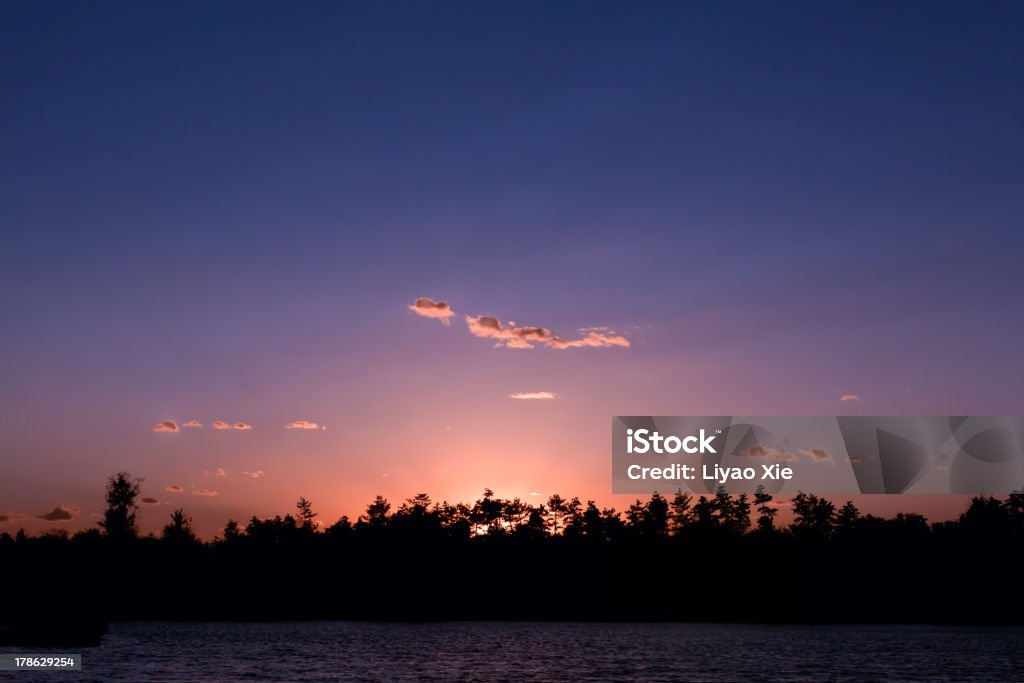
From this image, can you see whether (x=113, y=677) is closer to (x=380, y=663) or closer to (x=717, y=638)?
(x=380, y=663)

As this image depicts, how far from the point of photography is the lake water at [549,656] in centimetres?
8206

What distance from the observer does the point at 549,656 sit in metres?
105

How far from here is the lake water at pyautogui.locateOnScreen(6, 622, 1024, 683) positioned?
8206 centimetres

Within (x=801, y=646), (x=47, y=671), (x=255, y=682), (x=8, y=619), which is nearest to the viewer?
(x=255, y=682)

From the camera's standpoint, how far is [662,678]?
80.2 meters

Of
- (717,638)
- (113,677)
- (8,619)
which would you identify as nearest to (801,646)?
(717,638)

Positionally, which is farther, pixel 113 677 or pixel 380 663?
pixel 380 663

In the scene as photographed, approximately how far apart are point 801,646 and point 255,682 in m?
77.6

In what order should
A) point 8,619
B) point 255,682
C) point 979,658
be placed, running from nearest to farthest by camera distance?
point 255,682 < point 979,658 < point 8,619

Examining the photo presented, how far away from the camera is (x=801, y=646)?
124188mm

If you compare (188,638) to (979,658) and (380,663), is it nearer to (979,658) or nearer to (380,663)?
(380,663)

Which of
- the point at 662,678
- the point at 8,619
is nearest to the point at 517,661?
the point at 662,678

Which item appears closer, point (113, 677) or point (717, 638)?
point (113, 677)

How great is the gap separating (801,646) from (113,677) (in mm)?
86681
